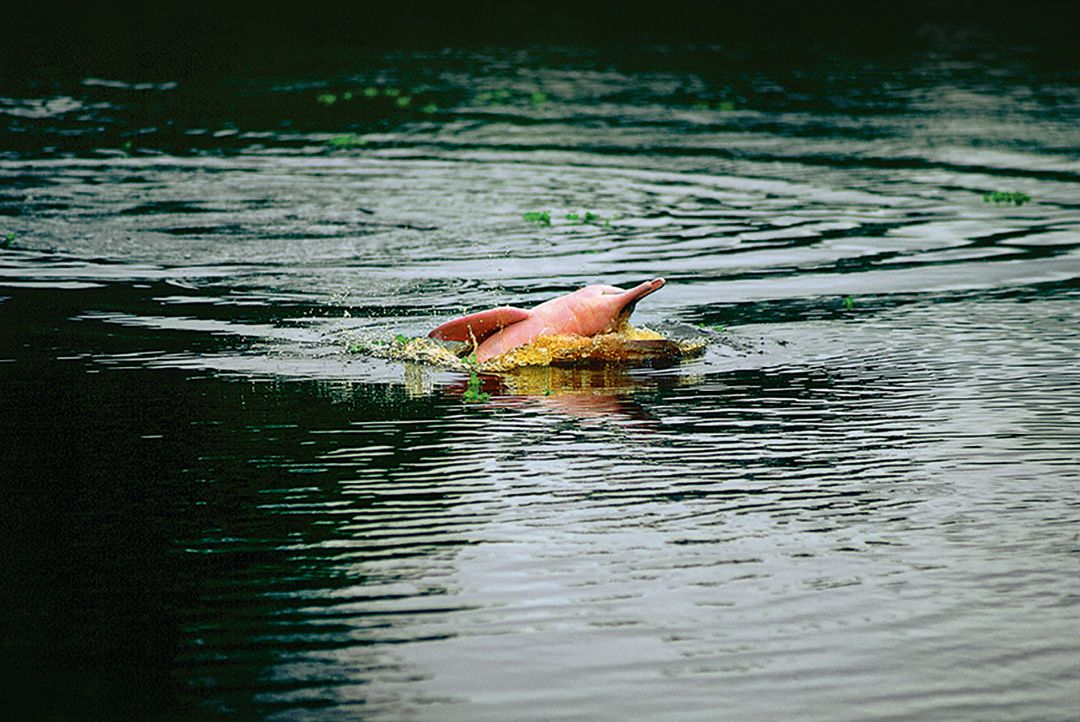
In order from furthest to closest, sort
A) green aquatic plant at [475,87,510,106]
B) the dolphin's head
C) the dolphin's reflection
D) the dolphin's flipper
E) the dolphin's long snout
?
green aquatic plant at [475,87,510,106]
the dolphin's head
the dolphin's flipper
the dolphin's long snout
the dolphin's reflection

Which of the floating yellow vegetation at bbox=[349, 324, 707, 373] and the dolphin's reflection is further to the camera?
the floating yellow vegetation at bbox=[349, 324, 707, 373]

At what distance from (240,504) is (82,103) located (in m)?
19.8

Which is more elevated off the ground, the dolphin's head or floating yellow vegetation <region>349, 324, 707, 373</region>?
the dolphin's head

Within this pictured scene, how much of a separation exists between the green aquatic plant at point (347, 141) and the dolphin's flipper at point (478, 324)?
11.7 metres

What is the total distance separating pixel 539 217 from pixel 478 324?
19.7ft

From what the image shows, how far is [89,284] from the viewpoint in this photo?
Result: 13461 mm

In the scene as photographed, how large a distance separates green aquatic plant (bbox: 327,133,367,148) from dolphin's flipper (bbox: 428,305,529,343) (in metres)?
11.7

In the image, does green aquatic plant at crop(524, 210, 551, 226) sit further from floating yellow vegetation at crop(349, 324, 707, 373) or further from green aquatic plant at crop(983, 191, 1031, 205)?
floating yellow vegetation at crop(349, 324, 707, 373)

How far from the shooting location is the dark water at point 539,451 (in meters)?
5.89

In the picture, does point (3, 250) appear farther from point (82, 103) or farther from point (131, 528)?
point (82, 103)

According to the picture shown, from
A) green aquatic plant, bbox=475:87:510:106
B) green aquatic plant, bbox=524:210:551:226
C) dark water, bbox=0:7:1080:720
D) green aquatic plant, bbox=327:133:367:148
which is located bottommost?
dark water, bbox=0:7:1080:720

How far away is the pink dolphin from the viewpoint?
10625 mm

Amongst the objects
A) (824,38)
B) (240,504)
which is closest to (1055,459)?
(240,504)

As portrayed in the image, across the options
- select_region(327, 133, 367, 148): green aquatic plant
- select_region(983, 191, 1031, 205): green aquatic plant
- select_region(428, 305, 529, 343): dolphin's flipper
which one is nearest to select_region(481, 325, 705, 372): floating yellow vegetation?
select_region(428, 305, 529, 343): dolphin's flipper
